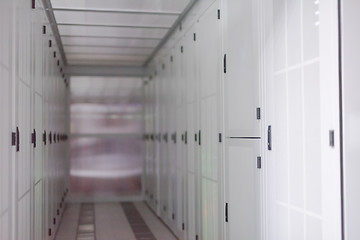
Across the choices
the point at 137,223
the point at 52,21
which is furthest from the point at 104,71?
the point at 52,21

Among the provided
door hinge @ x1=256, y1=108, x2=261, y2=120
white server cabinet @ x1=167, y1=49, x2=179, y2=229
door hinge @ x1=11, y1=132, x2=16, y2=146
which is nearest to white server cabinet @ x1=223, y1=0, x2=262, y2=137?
door hinge @ x1=256, y1=108, x2=261, y2=120

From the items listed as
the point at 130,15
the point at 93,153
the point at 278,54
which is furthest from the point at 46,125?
the point at 93,153

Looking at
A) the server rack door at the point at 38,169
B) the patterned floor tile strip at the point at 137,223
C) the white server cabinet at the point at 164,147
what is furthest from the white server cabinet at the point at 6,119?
the white server cabinet at the point at 164,147

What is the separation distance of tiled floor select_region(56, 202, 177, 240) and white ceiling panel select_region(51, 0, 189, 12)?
2.94m

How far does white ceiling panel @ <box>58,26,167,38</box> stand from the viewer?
20.1 ft

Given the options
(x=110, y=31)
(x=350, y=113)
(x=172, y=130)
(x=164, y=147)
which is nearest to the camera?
(x=350, y=113)

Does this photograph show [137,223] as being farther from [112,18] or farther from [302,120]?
[302,120]

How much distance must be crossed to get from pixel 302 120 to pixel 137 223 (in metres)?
5.02

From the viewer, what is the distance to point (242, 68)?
3451 mm

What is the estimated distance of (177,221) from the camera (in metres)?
6.06

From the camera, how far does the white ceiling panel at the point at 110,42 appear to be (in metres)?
6.85

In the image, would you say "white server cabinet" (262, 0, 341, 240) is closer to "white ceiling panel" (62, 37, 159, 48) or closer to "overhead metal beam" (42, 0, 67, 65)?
"overhead metal beam" (42, 0, 67, 65)

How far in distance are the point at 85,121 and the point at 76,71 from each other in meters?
1.05

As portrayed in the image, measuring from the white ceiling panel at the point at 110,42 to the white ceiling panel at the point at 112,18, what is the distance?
1070 mm
